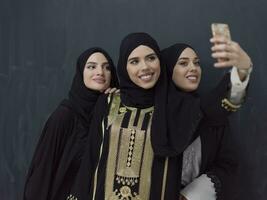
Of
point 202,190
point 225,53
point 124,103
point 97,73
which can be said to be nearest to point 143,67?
point 124,103

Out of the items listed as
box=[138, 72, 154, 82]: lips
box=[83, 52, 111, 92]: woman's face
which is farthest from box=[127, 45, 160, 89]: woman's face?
box=[83, 52, 111, 92]: woman's face

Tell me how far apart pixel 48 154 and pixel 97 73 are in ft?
1.29

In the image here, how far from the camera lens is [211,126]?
170 centimetres

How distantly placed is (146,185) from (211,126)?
12.6 inches

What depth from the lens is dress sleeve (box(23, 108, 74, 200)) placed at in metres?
1.93

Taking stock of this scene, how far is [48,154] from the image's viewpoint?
1.93 m

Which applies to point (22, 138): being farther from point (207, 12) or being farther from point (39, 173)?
point (207, 12)

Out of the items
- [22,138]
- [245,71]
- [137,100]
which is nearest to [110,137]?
[137,100]

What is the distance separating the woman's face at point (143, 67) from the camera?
1.72m

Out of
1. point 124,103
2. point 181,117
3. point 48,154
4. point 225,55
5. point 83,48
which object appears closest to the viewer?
point 225,55

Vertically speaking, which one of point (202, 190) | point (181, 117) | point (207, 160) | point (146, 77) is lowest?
point (202, 190)

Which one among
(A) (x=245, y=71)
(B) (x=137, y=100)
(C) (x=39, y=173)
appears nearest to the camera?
(A) (x=245, y=71)

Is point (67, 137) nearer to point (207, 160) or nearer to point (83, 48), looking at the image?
point (83, 48)

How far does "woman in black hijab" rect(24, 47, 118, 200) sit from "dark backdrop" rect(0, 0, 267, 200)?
260 millimetres
